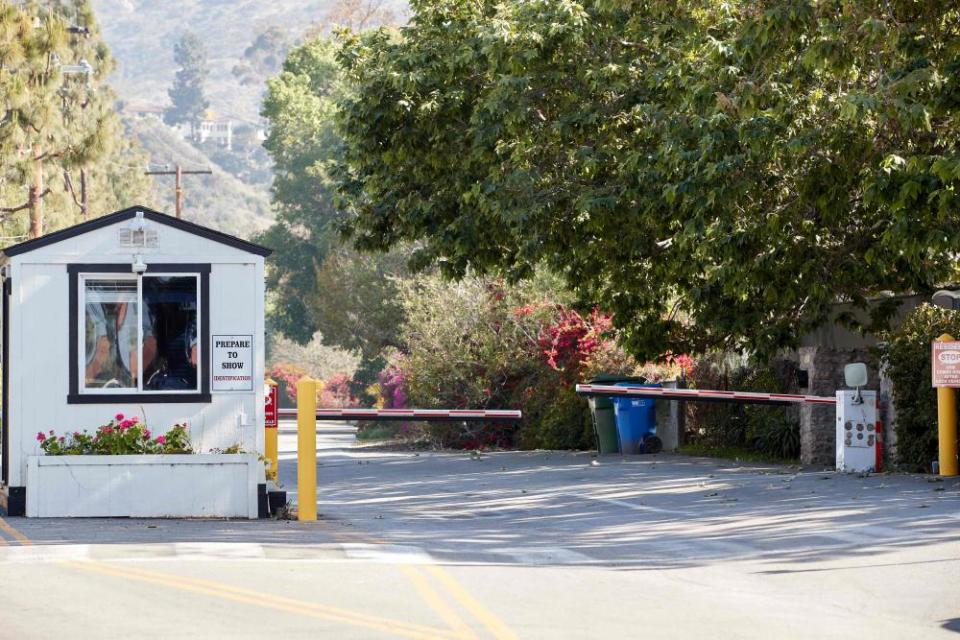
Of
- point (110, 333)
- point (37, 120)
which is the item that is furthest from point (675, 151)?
point (37, 120)

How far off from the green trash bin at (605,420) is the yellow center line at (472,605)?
15.9 m

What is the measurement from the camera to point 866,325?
24.3 metres

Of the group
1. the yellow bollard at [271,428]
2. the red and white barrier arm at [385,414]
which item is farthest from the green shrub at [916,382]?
the yellow bollard at [271,428]

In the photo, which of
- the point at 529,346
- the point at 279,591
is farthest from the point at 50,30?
the point at 279,591

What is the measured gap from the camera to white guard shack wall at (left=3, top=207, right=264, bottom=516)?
1625 centimetres

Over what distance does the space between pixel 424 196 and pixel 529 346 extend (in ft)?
36.8

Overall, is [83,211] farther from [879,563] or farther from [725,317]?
[879,563]

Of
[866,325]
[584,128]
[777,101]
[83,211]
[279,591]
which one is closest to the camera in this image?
[279,591]

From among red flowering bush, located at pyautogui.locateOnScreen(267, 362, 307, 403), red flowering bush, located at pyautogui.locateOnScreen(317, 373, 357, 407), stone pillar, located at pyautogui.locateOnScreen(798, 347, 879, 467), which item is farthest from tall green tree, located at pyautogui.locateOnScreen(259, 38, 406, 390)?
stone pillar, located at pyautogui.locateOnScreen(798, 347, 879, 467)

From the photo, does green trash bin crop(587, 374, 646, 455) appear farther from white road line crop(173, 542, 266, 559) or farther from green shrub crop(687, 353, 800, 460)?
white road line crop(173, 542, 266, 559)

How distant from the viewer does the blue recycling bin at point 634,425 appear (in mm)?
28125

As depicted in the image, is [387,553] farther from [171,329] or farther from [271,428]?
[271,428]

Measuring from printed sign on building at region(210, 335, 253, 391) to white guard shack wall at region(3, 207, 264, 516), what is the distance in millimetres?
64

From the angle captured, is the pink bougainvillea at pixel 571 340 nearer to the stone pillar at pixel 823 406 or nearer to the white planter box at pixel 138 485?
the stone pillar at pixel 823 406
